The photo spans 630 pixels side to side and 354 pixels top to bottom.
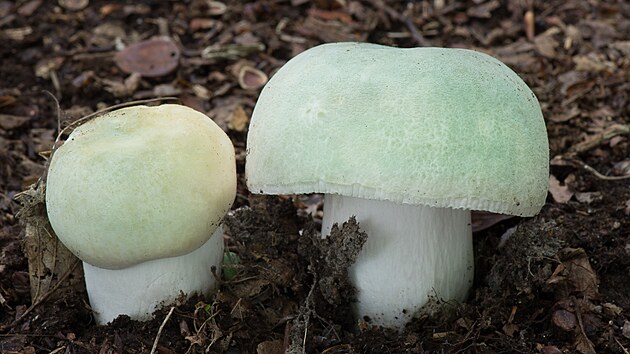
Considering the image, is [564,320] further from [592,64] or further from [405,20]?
[405,20]

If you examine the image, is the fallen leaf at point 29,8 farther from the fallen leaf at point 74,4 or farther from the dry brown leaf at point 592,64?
the dry brown leaf at point 592,64

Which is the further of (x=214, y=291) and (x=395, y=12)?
(x=395, y=12)

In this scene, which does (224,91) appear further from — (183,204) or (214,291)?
(183,204)

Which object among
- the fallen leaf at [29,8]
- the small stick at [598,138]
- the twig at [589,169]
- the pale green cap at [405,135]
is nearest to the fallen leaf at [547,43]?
the small stick at [598,138]

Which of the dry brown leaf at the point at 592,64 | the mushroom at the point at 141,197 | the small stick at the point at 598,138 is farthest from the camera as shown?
the dry brown leaf at the point at 592,64

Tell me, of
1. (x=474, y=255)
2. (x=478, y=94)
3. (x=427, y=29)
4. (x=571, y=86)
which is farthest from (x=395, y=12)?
(x=478, y=94)

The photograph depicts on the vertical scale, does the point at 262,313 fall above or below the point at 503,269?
below

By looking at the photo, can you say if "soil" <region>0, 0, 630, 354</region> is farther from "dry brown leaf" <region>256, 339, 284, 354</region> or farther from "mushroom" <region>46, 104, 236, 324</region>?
"mushroom" <region>46, 104, 236, 324</region>
